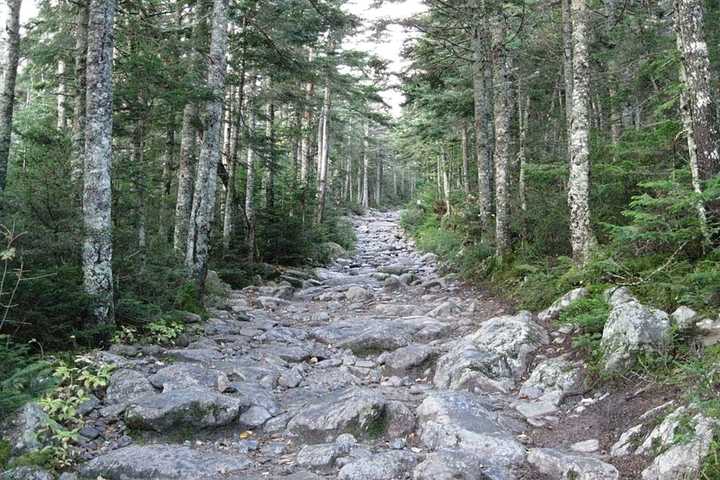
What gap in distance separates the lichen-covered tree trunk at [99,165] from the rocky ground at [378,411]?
0.97m

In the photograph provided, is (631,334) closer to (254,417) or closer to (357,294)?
(254,417)

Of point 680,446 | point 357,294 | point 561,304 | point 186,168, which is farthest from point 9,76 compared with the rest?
point 680,446

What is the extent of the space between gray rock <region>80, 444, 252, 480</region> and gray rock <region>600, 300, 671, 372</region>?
385 centimetres

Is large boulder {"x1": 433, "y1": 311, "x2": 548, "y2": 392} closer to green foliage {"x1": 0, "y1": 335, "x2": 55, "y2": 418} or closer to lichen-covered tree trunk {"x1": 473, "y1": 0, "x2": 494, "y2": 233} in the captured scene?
green foliage {"x1": 0, "y1": 335, "x2": 55, "y2": 418}

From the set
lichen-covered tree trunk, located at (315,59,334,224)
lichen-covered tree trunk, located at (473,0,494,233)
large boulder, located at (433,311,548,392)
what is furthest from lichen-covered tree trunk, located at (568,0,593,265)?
lichen-covered tree trunk, located at (315,59,334,224)

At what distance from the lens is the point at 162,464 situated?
178 inches

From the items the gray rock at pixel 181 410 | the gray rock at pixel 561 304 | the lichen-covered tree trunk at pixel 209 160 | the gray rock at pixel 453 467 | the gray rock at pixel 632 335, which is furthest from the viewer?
the lichen-covered tree trunk at pixel 209 160

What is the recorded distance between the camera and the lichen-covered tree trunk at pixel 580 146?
862cm

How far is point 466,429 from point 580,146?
559cm

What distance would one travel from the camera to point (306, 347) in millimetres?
8789

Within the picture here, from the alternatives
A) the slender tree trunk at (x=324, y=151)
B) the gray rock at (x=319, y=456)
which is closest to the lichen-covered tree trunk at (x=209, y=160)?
the gray rock at (x=319, y=456)

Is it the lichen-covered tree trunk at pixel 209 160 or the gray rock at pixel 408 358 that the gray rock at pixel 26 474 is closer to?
the gray rock at pixel 408 358

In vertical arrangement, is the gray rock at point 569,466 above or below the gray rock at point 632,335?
below

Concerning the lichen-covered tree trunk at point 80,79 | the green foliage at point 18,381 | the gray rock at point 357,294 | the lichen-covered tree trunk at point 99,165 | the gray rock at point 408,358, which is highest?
the lichen-covered tree trunk at point 80,79
